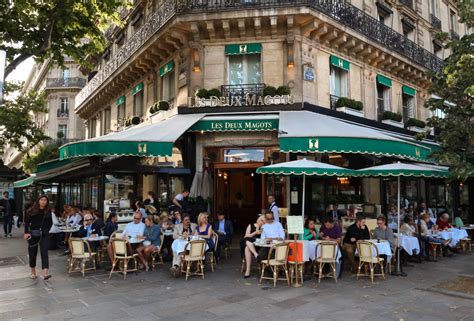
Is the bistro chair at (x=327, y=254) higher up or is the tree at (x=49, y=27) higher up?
the tree at (x=49, y=27)

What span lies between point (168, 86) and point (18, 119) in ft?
32.3

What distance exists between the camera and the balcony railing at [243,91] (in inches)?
467

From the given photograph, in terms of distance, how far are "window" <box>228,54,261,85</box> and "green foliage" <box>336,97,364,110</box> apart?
9.57ft

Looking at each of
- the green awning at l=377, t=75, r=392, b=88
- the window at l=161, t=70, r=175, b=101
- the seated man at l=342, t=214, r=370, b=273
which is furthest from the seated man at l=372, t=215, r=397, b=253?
the window at l=161, t=70, r=175, b=101

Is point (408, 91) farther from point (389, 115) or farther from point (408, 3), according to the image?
point (408, 3)

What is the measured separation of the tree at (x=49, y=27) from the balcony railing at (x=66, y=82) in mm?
33577

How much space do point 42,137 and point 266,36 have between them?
46.8ft

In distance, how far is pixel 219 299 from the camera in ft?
20.4

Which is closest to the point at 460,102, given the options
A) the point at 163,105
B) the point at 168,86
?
the point at 163,105

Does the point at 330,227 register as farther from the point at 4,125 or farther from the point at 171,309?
the point at 4,125

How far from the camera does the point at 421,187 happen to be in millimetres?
16969

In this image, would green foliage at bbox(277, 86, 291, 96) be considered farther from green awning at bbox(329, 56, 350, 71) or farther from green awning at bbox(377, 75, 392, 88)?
green awning at bbox(377, 75, 392, 88)

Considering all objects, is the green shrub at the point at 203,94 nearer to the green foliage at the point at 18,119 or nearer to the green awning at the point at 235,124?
the green awning at the point at 235,124

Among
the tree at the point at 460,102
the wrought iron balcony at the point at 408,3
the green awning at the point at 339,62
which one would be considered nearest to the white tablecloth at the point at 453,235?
the tree at the point at 460,102
